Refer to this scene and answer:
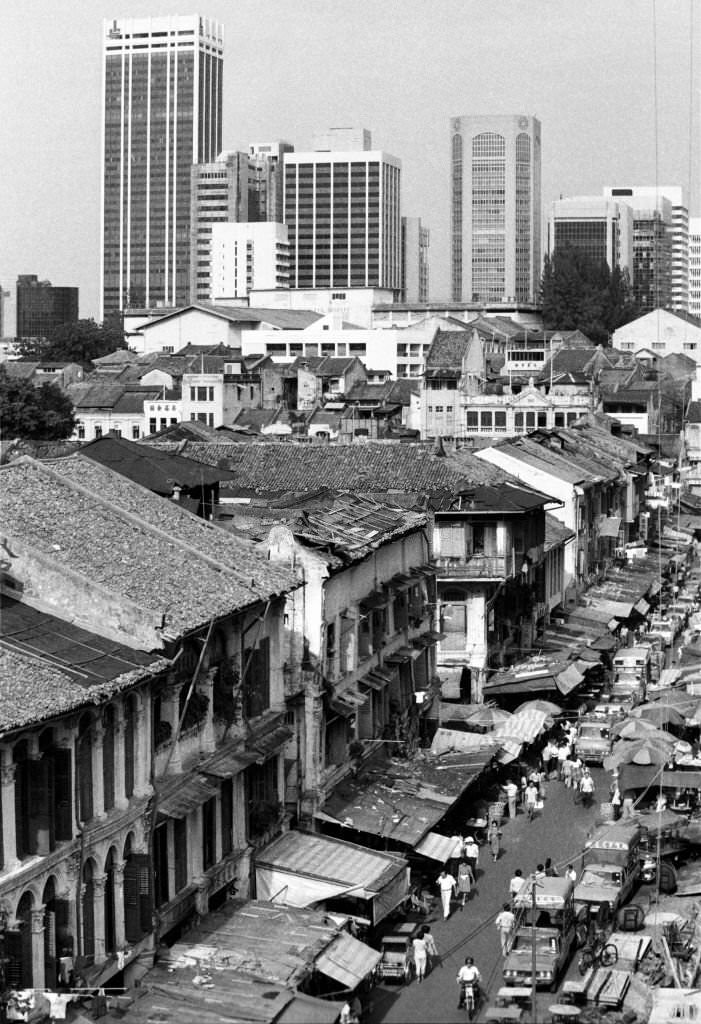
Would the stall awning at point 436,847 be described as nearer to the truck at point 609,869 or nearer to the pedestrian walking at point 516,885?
the pedestrian walking at point 516,885

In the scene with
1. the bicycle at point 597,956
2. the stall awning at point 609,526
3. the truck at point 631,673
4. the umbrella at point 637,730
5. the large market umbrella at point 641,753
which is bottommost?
the truck at point 631,673

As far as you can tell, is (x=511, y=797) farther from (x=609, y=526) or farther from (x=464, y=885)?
(x=609, y=526)

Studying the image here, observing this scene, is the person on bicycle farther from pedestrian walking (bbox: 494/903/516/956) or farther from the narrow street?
pedestrian walking (bbox: 494/903/516/956)

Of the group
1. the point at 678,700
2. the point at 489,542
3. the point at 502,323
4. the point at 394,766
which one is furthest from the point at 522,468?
the point at 502,323

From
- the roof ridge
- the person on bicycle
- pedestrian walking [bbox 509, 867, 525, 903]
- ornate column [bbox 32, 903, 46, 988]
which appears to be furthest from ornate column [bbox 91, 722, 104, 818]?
pedestrian walking [bbox 509, 867, 525, 903]

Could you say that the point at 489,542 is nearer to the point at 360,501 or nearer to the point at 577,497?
the point at 360,501

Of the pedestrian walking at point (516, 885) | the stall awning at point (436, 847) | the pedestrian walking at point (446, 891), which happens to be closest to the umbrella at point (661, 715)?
the stall awning at point (436, 847)

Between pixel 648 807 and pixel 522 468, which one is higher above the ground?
pixel 522 468
